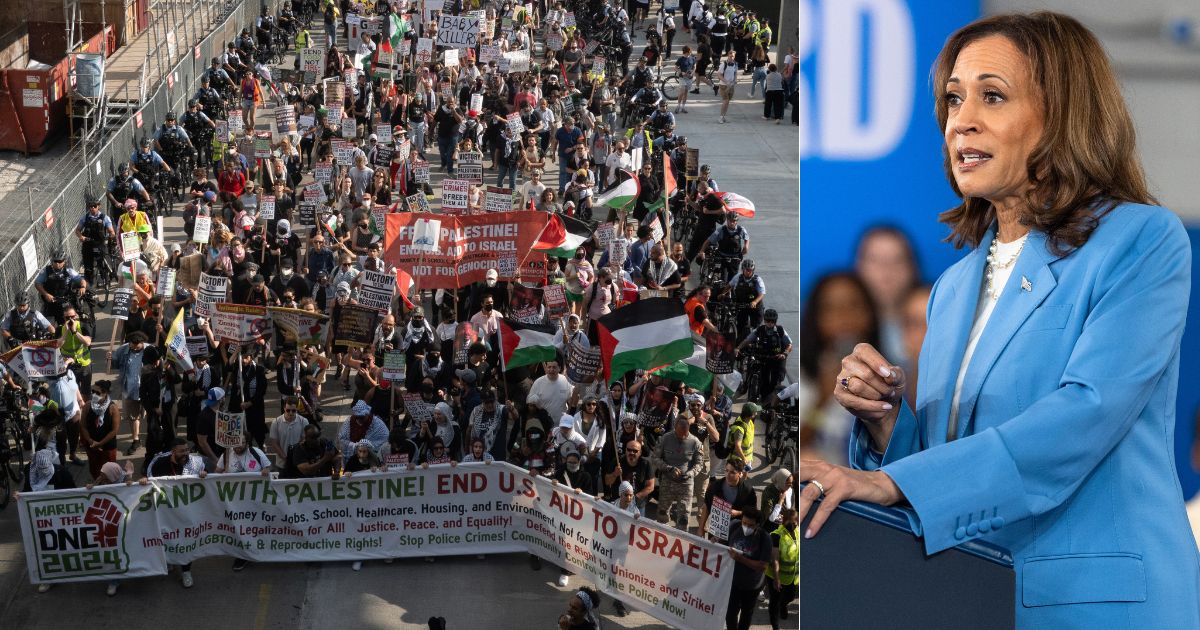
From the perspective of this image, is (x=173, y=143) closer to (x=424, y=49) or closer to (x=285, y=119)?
(x=285, y=119)

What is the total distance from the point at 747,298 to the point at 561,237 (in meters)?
2.49

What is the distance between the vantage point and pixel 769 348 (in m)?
17.1

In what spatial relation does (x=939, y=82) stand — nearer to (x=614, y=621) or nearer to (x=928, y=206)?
(x=928, y=206)

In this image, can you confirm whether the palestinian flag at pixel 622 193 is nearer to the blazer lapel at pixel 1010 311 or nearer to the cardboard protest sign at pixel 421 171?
the cardboard protest sign at pixel 421 171

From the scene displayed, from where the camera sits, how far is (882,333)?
117 inches

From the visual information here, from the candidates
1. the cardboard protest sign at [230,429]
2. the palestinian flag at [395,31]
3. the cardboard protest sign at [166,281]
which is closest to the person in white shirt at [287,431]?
the cardboard protest sign at [230,429]

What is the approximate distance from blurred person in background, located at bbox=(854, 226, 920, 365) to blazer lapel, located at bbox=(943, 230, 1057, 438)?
0.16m

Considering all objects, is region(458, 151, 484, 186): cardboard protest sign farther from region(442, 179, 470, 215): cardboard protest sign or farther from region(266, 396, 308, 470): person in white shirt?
region(266, 396, 308, 470): person in white shirt

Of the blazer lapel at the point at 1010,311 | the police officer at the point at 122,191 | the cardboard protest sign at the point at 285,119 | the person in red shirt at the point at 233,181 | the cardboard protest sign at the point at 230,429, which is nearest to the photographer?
the blazer lapel at the point at 1010,311

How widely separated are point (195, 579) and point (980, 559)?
40.6 feet

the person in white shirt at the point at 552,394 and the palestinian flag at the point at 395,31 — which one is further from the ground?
the palestinian flag at the point at 395,31

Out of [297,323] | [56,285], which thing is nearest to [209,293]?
[297,323]

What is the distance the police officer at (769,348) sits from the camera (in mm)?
17078

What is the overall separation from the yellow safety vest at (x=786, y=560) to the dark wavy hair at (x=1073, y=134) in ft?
30.9
